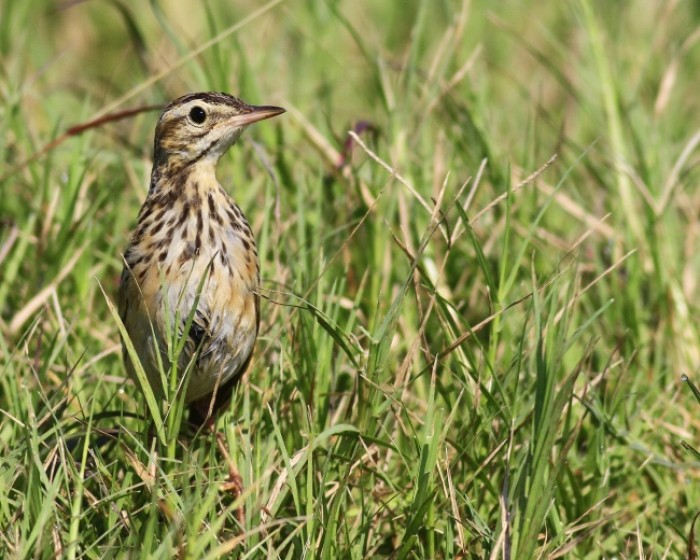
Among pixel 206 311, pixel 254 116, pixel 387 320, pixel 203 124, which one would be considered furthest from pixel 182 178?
pixel 387 320

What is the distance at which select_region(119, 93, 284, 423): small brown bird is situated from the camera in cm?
432

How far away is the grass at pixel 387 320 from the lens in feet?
12.1

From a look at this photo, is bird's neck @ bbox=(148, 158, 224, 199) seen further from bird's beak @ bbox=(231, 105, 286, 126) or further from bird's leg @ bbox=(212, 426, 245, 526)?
bird's leg @ bbox=(212, 426, 245, 526)

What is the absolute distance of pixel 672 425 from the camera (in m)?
4.57

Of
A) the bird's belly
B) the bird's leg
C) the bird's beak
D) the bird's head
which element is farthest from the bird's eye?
the bird's leg

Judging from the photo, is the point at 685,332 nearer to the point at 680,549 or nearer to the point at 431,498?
the point at 680,549

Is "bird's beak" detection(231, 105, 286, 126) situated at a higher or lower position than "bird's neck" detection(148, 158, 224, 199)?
higher

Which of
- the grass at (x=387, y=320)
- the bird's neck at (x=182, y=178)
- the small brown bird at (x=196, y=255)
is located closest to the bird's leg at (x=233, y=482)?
the grass at (x=387, y=320)

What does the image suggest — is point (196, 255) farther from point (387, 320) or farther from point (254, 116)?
point (387, 320)

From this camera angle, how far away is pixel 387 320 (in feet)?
12.6

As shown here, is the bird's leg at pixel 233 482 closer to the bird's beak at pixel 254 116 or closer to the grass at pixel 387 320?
the grass at pixel 387 320

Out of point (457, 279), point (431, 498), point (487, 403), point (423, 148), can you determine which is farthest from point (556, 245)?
point (431, 498)

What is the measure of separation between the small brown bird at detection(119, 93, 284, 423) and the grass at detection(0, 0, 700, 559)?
183 mm

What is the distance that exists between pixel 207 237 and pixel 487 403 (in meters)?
1.12
